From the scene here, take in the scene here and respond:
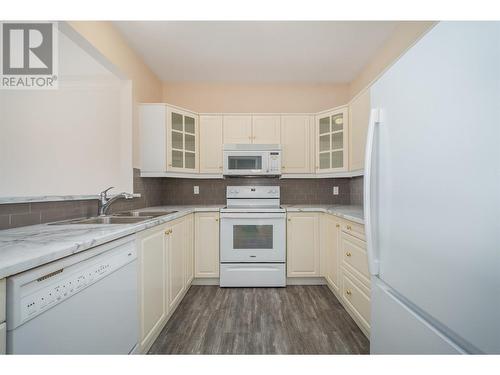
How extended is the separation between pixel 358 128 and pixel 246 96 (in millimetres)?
1644

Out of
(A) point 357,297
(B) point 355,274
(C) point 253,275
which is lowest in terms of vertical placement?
(C) point 253,275

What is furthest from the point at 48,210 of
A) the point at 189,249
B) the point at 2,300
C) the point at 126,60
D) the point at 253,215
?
the point at 253,215

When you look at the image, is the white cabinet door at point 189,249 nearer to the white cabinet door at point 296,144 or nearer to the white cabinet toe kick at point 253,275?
the white cabinet toe kick at point 253,275

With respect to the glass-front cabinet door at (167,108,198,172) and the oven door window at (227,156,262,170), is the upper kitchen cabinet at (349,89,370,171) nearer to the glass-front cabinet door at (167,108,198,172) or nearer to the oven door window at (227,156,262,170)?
→ the oven door window at (227,156,262,170)

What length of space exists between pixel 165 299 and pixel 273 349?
904mm

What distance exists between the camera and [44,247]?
847 mm

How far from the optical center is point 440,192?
2.36 feet

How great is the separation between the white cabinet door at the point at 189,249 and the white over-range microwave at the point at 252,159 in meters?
0.80

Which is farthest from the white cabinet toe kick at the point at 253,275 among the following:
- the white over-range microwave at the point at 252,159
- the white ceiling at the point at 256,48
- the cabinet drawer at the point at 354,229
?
the white ceiling at the point at 256,48

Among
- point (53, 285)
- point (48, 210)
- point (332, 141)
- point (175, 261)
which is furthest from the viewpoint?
point (332, 141)

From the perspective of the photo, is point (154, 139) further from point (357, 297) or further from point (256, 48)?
point (357, 297)

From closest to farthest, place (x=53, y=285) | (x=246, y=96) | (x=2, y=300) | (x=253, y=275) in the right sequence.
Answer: (x=2, y=300), (x=53, y=285), (x=253, y=275), (x=246, y=96)

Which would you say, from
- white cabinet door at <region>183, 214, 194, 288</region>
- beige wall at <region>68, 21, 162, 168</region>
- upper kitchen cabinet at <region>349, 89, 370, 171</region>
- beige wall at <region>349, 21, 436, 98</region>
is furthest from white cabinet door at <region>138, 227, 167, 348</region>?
beige wall at <region>349, 21, 436, 98</region>
